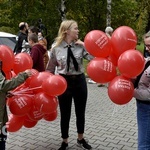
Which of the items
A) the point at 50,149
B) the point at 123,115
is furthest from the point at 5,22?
the point at 50,149

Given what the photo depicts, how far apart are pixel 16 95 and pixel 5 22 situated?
56.2 ft

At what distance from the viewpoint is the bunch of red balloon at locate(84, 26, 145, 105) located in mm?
3465

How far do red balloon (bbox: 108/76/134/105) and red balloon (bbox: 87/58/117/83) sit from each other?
10 centimetres

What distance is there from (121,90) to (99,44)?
61cm

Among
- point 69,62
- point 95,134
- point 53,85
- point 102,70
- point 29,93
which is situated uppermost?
point 102,70

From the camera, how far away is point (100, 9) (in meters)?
18.8

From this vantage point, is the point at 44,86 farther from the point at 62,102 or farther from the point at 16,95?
the point at 62,102

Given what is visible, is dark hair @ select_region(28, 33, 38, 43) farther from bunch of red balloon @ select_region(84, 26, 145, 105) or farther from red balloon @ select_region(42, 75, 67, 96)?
bunch of red balloon @ select_region(84, 26, 145, 105)

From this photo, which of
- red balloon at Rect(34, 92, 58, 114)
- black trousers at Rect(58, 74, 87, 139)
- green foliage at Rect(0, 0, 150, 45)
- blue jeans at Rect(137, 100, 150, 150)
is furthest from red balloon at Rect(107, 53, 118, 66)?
green foliage at Rect(0, 0, 150, 45)

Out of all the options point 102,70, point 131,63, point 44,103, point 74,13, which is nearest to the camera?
point 131,63

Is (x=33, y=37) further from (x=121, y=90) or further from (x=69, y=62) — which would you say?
(x=121, y=90)

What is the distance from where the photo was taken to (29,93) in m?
4.12

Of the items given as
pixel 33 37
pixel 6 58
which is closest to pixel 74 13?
pixel 33 37

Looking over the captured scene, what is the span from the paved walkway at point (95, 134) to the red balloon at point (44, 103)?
958 mm
